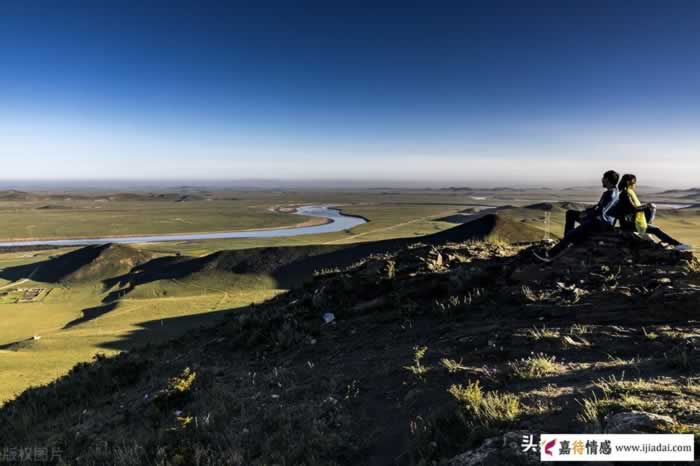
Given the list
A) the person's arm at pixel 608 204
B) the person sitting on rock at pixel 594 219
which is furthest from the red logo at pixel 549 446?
the person's arm at pixel 608 204

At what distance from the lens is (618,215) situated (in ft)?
27.1

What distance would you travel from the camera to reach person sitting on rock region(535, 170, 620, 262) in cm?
788

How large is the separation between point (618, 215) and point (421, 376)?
5933 mm

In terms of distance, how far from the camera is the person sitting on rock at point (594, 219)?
788 cm

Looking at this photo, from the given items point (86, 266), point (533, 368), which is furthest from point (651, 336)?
point (86, 266)

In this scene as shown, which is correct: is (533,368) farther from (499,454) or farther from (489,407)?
(499,454)

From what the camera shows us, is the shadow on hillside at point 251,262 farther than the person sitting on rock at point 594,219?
Yes

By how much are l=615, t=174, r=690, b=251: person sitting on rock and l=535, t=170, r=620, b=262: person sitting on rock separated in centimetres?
19

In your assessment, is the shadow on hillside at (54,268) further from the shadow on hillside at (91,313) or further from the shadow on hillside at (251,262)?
the shadow on hillside at (91,313)

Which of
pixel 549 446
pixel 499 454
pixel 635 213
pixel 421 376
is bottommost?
pixel 421 376

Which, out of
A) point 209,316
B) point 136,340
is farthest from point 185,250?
point 136,340

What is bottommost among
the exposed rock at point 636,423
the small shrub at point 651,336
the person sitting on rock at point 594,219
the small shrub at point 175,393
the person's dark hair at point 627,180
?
the small shrub at point 175,393

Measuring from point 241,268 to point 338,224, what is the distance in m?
73.3

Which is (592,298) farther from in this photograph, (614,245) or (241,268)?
(241,268)
